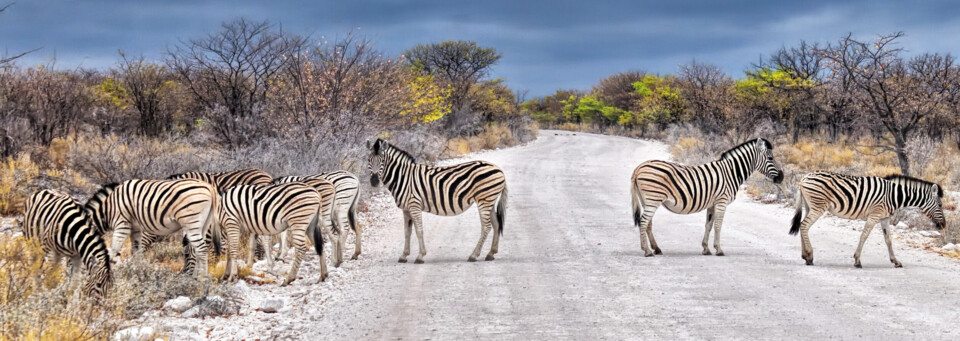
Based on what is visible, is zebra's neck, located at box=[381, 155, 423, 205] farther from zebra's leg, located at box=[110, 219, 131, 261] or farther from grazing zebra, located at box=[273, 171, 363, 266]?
zebra's leg, located at box=[110, 219, 131, 261]

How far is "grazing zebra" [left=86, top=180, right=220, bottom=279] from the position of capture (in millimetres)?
8141

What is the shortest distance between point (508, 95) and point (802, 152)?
35605mm

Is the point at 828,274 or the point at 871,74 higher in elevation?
the point at 871,74

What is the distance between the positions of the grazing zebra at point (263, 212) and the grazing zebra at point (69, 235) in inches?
57.8

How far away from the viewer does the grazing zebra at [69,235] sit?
23.5ft

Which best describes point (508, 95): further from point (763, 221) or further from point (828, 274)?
point (828, 274)

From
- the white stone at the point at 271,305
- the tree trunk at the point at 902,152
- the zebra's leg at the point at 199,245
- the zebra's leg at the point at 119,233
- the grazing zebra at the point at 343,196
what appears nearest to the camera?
the white stone at the point at 271,305

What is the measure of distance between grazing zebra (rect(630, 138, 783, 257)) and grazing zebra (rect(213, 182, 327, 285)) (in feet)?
15.1

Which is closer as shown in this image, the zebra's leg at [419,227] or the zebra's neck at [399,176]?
the zebra's leg at [419,227]

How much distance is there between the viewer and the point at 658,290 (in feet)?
27.7

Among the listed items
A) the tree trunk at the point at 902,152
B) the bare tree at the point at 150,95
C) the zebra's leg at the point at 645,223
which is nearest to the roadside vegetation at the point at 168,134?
the bare tree at the point at 150,95

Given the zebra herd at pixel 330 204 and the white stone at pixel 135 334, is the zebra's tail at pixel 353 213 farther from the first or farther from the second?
the white stone at pixel 135 334

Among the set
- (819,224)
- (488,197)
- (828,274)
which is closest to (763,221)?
(819,224)

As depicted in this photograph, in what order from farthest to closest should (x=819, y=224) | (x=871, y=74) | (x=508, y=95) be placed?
(x=508, y=95), (x=871, y=74), (x=819, y=224)
